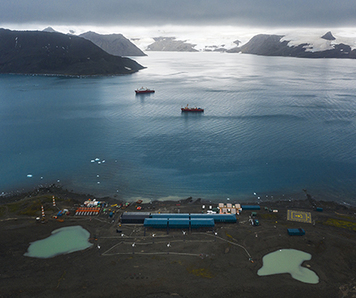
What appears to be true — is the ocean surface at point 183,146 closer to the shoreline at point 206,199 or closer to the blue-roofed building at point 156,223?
the shoreline at point 206,199

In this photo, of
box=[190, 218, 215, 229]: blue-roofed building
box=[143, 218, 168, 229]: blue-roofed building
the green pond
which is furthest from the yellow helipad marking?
box=[143, 218, 168, 229]: blue-roofed building

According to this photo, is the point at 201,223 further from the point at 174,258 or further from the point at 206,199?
the point at 206,199

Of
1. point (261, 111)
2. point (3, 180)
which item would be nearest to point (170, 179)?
point (3, 180)

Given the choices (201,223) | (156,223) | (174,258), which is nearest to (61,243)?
(156,223)

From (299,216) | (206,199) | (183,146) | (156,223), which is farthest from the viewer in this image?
(183,146)

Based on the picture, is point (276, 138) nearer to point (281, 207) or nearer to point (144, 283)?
point (281, 207)

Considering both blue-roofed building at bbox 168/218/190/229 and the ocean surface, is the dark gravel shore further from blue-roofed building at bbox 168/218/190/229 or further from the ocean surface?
the ocean surface

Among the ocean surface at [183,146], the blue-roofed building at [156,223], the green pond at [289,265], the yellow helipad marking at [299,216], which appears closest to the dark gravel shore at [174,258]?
the green pond at [289,265]
